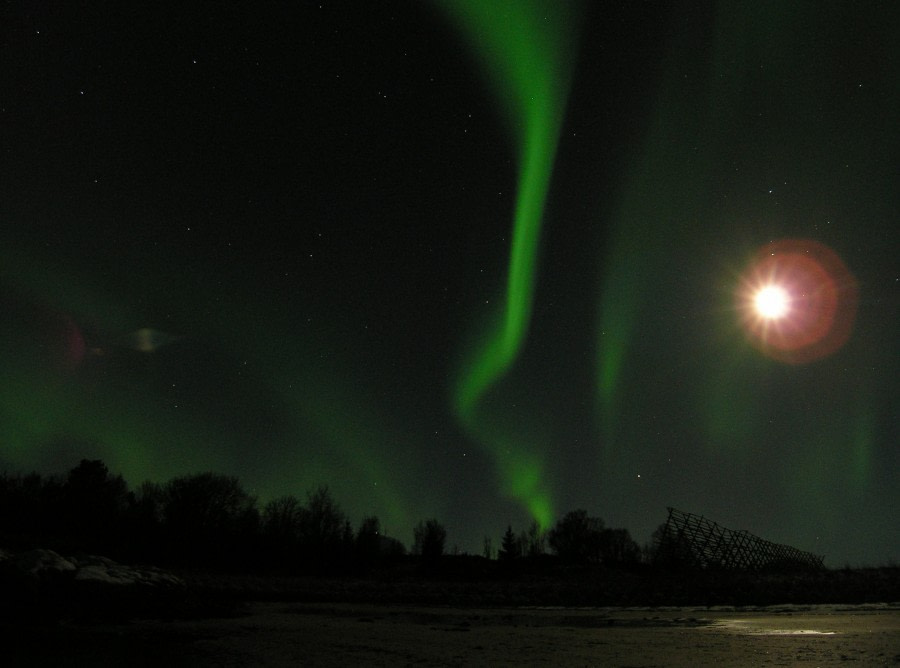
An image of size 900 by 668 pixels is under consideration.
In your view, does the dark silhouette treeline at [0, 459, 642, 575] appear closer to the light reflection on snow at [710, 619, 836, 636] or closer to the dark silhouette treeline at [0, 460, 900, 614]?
the dark silhouette treeline at [0, 460, 900, 614]

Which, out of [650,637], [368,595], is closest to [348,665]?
[650,637]

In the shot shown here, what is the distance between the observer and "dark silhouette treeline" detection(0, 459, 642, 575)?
86438 mm

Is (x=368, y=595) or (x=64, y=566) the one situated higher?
(x=64, y=566)

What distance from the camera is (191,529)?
104m

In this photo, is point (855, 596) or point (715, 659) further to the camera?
point (855, 596)

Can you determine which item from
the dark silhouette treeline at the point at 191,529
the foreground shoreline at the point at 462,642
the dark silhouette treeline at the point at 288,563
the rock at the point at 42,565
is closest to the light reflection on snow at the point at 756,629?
the foreground shoreline at the point at 462,642

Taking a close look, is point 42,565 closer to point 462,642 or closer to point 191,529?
point 462,642

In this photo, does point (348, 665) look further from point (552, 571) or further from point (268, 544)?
point (268, 544)

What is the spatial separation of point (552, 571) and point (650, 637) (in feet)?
227

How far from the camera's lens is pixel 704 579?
5803 cm

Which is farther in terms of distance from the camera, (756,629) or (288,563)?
(288,563)

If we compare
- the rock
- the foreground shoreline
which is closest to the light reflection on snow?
the foreground shoreline

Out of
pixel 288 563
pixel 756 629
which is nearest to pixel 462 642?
pixel 756 629

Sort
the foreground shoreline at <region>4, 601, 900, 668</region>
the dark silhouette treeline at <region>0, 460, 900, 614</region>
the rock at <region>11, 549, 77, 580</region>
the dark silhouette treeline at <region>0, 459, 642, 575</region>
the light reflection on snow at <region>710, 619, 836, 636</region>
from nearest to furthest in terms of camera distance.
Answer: the foreground shoreline at <region>4, 601, 900, 668</region>
the light reflection on snow at <region>710, 619, 836, 636</region>
the rock at <region>11, 549, 77, 580</region>
the dark silhouette treeline at <region>0, 460, 900, 614</region>
the dark silhouette treeline at <region>0, 459, 642, 575</region>
